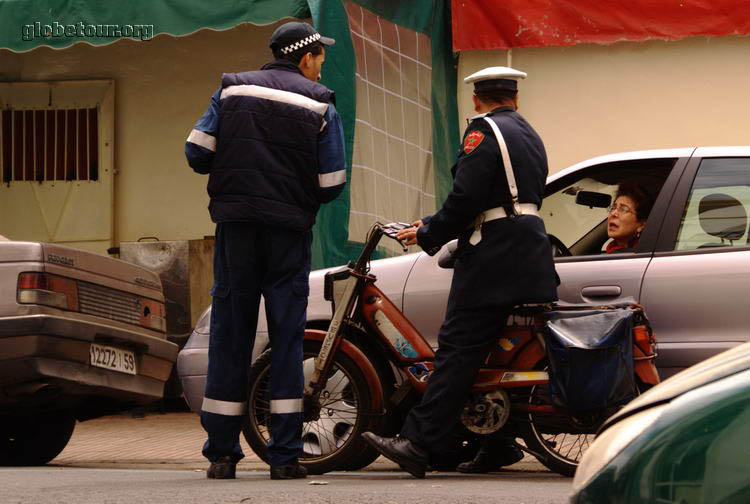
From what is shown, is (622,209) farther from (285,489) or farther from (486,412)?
(285,489)

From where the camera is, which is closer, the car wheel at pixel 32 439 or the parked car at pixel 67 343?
the parked car at pixel 67 343

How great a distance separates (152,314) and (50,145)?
5.53 m

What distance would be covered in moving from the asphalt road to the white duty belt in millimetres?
1104

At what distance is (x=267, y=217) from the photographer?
19.4 ft

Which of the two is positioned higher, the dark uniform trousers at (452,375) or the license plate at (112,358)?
the dark uniform trousers at (452,375)

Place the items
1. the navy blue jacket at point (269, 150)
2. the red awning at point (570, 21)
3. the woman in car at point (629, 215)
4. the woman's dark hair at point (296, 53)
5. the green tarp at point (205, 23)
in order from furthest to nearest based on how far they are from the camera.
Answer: the red awning at point (570, 21) → the green tarp at point (205, 23) → the woman in car at point (629, 215) → the woman's dark hair at point (296, 53) → the navy blue jacket at point (269, 150)

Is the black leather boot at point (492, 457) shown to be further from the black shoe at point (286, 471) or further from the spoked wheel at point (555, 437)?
the black shoe at point (286, 471)

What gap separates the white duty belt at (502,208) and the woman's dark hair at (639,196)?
0.71m

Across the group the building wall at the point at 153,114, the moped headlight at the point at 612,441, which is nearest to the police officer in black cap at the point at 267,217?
the moped headlight at the point at 612,441

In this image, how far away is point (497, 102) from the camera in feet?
20.4

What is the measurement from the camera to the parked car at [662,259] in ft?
19.9

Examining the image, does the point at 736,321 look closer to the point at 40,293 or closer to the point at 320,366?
the point at 320,366

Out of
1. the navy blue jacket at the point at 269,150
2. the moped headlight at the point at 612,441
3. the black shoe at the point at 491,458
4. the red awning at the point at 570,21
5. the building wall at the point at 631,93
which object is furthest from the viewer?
the building wall at the point at 631,93

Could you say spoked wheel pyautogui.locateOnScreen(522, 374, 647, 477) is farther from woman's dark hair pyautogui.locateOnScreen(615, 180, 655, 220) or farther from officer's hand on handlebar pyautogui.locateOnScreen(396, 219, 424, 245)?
woman's dark hair pyautogui.locateOnScreen(615, 180, 655, 220)
